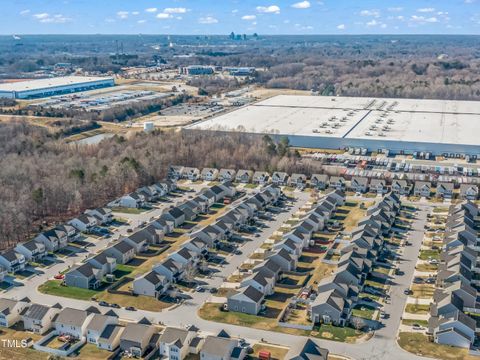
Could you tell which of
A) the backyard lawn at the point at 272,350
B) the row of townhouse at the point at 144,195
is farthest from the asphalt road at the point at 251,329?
the row of townhouse at the point at 144,195

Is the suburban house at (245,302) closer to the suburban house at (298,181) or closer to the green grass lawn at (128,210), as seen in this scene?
the green grass lawn at (128,210)

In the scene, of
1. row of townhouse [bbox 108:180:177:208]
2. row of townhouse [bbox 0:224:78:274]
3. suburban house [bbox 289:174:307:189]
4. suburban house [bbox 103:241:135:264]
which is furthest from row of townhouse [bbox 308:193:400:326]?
row of townhouse [bbox 0:224:78:274]

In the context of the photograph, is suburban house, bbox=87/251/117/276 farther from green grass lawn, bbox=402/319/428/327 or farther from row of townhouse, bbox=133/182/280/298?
green grass lawn, bbox=402/319/428/327

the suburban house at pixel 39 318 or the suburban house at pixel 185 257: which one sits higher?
the suburban house at pixel 185 257

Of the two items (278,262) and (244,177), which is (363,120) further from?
(278,262)

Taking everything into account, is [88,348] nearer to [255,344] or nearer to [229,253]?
[255,344]

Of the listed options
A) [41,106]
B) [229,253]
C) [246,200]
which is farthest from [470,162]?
[41,106]

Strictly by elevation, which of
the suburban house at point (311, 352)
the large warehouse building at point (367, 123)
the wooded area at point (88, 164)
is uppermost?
the large warehouse building at point (367, 123)

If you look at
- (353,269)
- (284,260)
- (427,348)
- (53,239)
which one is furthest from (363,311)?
(53,239)
